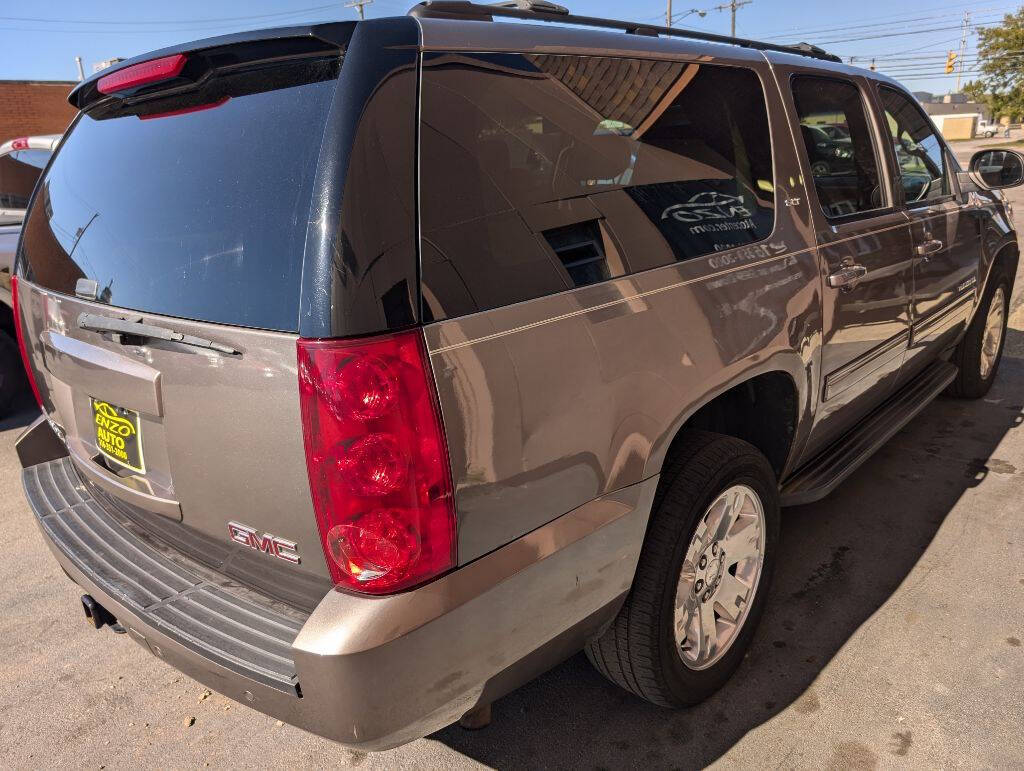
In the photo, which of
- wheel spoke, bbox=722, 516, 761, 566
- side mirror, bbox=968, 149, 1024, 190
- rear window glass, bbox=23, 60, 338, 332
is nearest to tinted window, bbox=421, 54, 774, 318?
rear window glass, bbox=23, 60, 338, 332

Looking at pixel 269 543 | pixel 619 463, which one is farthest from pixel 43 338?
pixel 619 463

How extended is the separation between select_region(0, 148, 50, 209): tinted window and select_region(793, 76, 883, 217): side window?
19.8ft

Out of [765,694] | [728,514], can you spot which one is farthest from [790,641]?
[728,514]

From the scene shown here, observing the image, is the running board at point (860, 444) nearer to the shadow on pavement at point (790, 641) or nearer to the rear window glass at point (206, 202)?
the shadow on pavement at point (790, 641)

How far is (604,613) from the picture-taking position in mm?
2008

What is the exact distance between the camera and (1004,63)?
156 feet

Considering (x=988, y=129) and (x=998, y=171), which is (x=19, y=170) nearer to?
(x=998, y=171)

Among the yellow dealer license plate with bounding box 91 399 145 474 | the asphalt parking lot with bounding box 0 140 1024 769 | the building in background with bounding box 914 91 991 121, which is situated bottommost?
the asphalt parking lot with bounding box 0 140 1024 769

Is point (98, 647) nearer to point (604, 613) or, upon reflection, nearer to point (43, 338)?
point (43, 338)

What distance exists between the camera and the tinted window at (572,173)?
1614 millimetres

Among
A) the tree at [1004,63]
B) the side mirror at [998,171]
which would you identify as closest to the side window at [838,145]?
the side mirror at [998,171]

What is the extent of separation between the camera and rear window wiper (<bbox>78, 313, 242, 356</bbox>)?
1645mm

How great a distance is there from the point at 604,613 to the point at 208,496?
1025 millimetres

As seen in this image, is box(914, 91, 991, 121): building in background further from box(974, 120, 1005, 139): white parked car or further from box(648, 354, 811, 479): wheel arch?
box(648, 354, 811, 479): wheel arch
